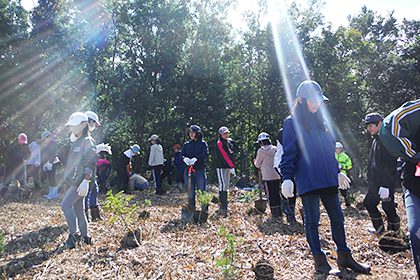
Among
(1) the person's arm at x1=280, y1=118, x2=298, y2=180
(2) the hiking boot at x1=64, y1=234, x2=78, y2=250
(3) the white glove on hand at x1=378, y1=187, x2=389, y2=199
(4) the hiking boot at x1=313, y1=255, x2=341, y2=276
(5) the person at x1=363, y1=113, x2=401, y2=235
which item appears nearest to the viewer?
(4) the hiking boot at x1=313, y1=255, x2=341, y2=276

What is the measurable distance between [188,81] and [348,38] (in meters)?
8.45

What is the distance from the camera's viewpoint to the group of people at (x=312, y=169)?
285 cm

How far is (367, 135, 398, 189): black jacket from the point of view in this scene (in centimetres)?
466

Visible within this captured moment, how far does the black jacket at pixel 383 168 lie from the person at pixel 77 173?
377 cm

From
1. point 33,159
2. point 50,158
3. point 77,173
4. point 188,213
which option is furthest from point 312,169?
point 33,159

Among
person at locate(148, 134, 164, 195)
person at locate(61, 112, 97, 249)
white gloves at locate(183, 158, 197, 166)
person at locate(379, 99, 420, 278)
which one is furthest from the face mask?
person at locate(148, 134, 164, 195)

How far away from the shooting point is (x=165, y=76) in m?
18.4

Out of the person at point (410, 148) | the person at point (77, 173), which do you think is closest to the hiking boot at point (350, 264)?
the person at point (410, 148)

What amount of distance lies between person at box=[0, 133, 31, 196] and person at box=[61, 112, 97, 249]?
554 centimetres

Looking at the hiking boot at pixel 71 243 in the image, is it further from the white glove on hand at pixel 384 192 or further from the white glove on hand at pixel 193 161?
the white glove on hand at pixel 384 192

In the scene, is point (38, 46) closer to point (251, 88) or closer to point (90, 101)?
point (90, 101)

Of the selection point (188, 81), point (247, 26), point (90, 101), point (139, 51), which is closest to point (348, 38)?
point (247, 26)

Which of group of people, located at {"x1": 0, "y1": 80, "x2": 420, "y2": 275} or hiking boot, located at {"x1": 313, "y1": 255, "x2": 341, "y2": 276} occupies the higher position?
group of people, located at {"x1": 0, "y1": 80, "x2": 420, "y2": 275}

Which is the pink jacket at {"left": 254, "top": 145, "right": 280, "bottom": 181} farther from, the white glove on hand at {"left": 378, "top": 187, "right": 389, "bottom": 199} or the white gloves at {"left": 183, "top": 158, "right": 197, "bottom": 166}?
the white glove on hand at {"left": 378, "top": 187, "right": 389, "bottom": 199}
